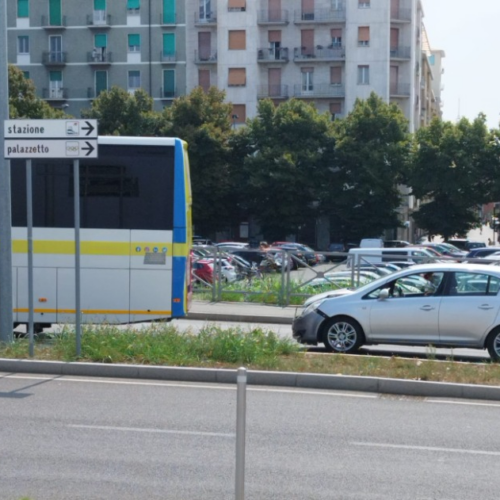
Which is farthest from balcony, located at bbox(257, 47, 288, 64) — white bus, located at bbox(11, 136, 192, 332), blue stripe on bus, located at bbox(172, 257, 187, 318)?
blue stripe on bus, located at bbox(172, 257, 187, 318)

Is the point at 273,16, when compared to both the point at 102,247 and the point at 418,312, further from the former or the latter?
the point at 418,312

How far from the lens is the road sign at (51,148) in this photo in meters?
12.0

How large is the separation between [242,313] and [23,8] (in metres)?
53.1

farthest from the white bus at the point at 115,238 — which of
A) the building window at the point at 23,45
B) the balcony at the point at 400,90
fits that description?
the building window at the point at 23,45

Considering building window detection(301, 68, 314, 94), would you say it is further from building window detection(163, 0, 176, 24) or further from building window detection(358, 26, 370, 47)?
building window detection(163, 0, 176, 24)

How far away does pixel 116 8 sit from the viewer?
68438 mm

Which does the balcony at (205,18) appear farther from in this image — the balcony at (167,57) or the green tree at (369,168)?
the green tree at (369,168)

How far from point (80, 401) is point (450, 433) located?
4028 millimetres

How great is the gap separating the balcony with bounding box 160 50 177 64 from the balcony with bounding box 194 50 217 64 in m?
1.63

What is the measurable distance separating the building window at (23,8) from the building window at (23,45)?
5.53 feet

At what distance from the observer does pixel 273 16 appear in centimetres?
6838

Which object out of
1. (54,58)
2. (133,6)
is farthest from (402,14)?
(54,58)

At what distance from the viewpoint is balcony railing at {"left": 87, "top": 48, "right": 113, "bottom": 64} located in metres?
68.8

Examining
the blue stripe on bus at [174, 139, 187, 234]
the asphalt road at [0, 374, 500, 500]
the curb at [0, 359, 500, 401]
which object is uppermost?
the blue stripe on bus at [174, 139, 187, 234]
